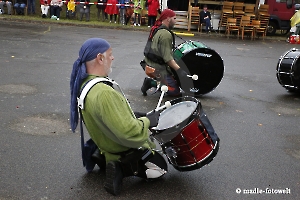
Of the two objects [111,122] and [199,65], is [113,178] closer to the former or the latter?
[111,122]

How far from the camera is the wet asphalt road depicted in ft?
14.3

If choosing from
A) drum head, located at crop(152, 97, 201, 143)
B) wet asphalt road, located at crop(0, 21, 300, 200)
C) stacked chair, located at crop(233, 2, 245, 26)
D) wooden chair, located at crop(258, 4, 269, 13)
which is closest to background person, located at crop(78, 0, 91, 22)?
stacked chair, located at crop(233, 2, 245, 26)

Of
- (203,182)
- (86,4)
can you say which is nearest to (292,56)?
(203,182)

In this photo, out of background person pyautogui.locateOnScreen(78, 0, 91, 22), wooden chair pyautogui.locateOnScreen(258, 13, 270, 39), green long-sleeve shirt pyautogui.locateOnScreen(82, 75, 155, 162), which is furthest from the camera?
background person pyautogui.locateOnScreen(78, 0, 91, 22)

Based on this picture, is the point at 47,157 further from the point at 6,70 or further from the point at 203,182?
the point at 6,70

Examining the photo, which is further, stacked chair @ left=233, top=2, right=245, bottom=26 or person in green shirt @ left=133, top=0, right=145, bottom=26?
person in green shirt @ left=133, top=0, right=145, bottom=26

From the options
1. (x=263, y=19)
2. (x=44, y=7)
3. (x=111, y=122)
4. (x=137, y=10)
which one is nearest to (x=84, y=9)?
(x=44, y=7)

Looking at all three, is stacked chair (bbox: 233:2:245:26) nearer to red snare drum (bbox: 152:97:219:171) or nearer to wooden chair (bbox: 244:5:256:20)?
wooden chair (bbox: 244:5:256:20)

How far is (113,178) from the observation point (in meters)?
4.08

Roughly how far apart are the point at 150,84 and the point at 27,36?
789cm

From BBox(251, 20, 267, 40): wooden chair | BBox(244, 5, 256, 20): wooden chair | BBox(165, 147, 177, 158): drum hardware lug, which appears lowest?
BBox(165, 147, 177, 158): drum hardware lug

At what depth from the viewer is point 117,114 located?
146 inches

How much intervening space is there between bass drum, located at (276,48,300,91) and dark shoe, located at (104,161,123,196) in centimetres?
545

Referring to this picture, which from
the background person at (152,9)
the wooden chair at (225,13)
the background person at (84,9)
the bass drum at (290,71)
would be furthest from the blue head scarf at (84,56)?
the background person at (84,9)
